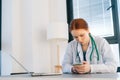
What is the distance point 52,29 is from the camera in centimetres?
293

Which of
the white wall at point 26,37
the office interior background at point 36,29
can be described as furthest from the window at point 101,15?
the white wall at point 26,37

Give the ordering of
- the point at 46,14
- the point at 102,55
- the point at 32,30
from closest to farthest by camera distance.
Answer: the point at 102,55, the point at 32,30, the point at 46,14

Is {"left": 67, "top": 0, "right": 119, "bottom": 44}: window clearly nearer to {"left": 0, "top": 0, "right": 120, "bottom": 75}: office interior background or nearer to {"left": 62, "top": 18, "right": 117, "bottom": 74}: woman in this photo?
{"left": 0, "top": 0, "right": 120, "bottom": 75}: office interior background

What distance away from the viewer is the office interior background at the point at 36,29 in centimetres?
311

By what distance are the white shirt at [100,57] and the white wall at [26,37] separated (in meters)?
1.14

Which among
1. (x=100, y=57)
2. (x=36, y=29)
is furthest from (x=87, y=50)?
(x=36, y=29)

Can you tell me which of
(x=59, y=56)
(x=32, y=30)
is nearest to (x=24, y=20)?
(x=32, y=30)

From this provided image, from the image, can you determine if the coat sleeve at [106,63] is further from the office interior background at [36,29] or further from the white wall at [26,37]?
the white wall at [26,37]

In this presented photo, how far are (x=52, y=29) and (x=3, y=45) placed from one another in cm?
87

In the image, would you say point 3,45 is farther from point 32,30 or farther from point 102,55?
point 102,55

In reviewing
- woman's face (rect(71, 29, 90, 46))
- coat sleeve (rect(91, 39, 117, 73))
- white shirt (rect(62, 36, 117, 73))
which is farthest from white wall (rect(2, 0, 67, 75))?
coat sleeve (rect(91, 39, 117, 73))

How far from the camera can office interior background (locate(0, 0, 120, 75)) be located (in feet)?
10.2

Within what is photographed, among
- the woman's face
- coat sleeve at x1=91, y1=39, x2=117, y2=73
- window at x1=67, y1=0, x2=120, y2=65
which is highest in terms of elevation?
window at x1=67, y1=0, x2=120, y2=65

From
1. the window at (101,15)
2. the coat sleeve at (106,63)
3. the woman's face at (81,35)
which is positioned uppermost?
the window at (101,15)
